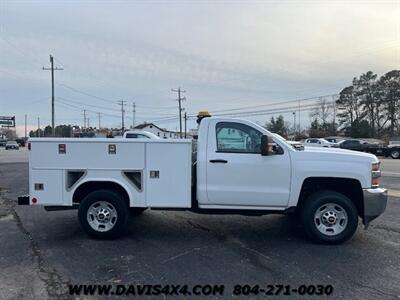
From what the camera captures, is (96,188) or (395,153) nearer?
(96,188)

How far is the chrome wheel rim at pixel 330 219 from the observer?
Answer: 644 cm

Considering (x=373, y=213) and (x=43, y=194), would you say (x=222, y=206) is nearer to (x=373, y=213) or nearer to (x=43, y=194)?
(x=373, y=213)

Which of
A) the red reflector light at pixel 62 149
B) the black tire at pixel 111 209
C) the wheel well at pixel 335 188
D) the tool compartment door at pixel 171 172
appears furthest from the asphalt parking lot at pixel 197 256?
the red reflector light at pixel 62 149

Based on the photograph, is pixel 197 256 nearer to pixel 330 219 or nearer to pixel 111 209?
pixel 111 209

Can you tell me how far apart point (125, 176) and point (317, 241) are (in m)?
3.25

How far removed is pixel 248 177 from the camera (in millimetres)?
6449

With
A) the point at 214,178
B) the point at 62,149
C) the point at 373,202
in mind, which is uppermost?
the point at 62,149

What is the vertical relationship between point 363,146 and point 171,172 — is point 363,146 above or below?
above

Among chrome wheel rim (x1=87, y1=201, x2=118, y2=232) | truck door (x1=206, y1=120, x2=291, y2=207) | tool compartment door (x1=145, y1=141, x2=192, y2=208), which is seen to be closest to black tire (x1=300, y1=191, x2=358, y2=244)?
truck door (x1=206, y1=120, x2=291, y2=207)

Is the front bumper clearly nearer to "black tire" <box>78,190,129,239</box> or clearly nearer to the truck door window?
the truck door window

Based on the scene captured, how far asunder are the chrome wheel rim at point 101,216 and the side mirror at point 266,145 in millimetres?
2625

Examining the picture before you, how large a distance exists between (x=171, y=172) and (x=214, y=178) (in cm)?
70

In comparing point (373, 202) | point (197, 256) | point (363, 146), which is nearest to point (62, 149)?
point (197, 256)

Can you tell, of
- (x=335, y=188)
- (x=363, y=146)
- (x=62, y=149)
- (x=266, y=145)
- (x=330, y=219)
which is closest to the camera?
(x=266, y=145)
